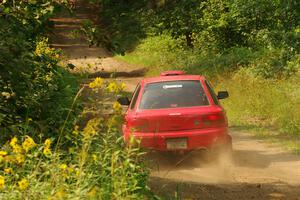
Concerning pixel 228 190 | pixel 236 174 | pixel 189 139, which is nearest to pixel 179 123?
pixel 189 139

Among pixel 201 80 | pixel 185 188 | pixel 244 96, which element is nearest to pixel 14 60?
pixel 185 188

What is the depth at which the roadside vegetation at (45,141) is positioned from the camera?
633 cm

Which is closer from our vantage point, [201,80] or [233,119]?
[201,80]

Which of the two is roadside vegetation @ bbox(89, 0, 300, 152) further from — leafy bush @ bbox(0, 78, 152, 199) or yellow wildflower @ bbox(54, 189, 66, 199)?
yellow wildflower @ bbox(54, 189, 66, 199)

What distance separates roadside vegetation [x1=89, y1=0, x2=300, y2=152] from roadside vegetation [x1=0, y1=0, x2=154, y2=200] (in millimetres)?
1062

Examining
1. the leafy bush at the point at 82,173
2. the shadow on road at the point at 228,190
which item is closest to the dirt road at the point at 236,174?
the shadow on road at the point at 228,190

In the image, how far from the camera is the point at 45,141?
714 cm

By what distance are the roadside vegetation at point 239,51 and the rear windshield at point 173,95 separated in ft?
5.17

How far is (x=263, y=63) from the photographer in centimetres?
2191

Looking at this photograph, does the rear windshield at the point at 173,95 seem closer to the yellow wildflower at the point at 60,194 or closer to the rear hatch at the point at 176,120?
the rear hatch at the point at 176,120

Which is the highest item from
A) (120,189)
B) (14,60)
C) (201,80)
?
(14,60)

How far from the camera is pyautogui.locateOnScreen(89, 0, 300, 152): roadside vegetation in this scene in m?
17.5

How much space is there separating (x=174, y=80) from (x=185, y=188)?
2997mm

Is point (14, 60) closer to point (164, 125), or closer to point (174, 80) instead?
point (164, 125)
